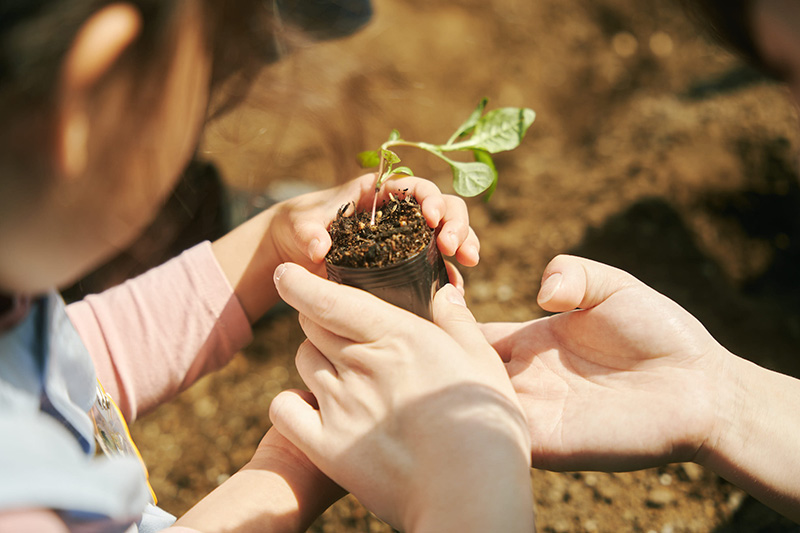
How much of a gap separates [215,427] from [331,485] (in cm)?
87

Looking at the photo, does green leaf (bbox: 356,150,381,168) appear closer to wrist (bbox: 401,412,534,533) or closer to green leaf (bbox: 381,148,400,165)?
green leaf (bbox: 381,148,400,165)

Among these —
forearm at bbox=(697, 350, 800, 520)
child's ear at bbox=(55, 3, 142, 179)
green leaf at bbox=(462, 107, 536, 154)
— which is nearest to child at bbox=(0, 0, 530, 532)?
child's ear at bbox=(55, 3, 142, 179)

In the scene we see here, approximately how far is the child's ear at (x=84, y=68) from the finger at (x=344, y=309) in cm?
43

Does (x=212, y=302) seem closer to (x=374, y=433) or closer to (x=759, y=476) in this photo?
(x=374, y=433)

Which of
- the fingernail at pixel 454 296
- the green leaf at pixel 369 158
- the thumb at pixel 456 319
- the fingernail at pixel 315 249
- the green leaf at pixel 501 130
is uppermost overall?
the green leaf at pixel 501 130

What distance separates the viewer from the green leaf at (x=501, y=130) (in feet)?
3.97

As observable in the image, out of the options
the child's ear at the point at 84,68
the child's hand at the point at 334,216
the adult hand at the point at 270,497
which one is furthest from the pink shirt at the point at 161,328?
the child's ear at the point at 84,68

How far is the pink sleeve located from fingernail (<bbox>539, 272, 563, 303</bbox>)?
71cm

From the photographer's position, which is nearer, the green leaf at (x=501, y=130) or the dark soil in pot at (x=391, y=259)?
the dark soil in pot at (x=391, y=259)

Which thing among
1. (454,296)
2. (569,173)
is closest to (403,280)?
(454,296)

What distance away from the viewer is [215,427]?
1.85 meters

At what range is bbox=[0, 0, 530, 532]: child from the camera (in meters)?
0.63

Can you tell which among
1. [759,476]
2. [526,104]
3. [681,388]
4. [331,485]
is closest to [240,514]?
[331,485]

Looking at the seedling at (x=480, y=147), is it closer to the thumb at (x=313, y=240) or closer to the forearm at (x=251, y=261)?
the thumb at (x=313, y=240)
